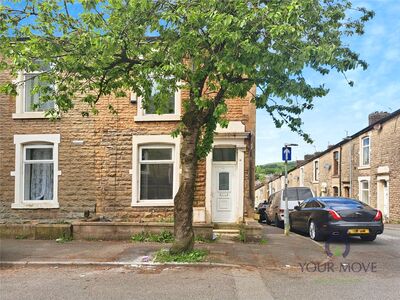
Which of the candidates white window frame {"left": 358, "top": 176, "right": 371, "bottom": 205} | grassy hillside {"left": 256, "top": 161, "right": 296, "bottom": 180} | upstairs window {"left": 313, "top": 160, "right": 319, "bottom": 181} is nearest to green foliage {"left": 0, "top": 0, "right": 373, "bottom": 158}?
white window frame {"left": 358, "top": 176, "right": 371, "bottom": 205}

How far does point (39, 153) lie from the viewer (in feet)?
50.7

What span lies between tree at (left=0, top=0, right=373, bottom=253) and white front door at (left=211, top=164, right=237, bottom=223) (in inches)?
184

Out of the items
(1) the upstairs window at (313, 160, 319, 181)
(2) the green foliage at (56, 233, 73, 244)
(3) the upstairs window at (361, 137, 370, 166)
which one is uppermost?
(3) the upstairs window at (361, 137, 370, 166)

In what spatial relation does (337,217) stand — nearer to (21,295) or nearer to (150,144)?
(150,144)

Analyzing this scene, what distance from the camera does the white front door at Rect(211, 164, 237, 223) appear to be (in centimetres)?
1484

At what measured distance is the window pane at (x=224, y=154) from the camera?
49.3 ft

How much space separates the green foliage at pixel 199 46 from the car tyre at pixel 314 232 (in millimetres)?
4643

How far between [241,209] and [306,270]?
19.0ft

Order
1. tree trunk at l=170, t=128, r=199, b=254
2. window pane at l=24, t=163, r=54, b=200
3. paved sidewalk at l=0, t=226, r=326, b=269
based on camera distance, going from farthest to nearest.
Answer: window pane at l=24, t=163, r=54, b=200, tree trunk at l=170, t=128, r=199, b=254, paved sidewalk at l=0, t=226, r=326, b=269

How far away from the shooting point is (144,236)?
12.7 metres

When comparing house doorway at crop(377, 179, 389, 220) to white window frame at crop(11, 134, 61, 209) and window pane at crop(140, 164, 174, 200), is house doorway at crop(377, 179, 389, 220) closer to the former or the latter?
window pane at crop(140, 164, 174, 200)

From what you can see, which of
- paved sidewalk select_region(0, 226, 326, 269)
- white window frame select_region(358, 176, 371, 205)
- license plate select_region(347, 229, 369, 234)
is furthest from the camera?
white window frame select_region(358, 176, 371, 205)

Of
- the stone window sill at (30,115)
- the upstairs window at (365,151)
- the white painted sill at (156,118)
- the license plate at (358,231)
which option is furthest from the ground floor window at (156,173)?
the upstairs window at (365,151)

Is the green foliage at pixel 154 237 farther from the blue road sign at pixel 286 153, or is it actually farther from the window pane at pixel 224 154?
the blue road sign at pixel 286 153
